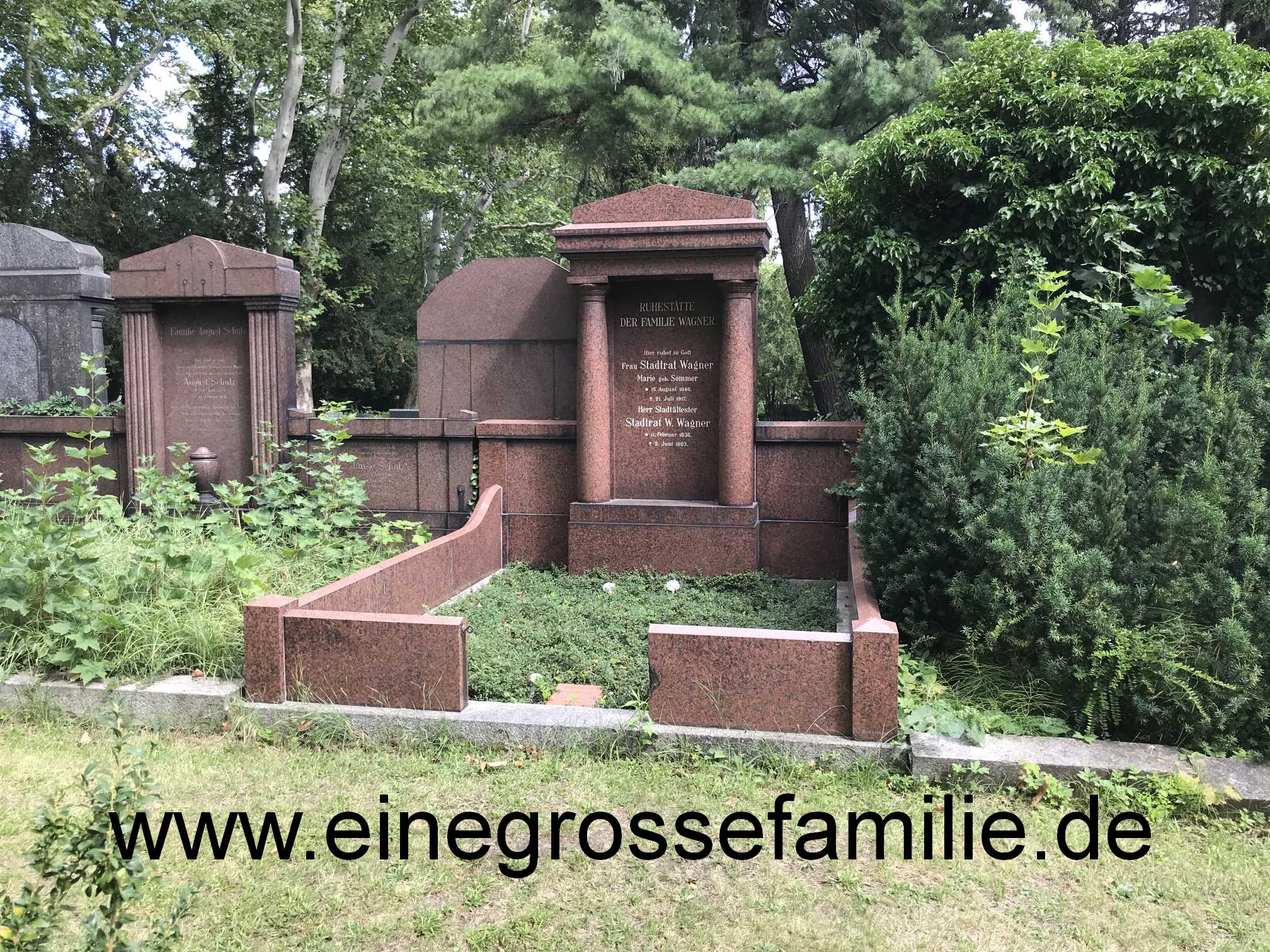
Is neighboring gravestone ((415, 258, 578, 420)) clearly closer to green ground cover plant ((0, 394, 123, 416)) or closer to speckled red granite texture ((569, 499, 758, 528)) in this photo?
speckled red granite texture ((569, 499, 758, 528))

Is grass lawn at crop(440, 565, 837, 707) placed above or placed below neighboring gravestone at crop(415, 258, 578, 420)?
below

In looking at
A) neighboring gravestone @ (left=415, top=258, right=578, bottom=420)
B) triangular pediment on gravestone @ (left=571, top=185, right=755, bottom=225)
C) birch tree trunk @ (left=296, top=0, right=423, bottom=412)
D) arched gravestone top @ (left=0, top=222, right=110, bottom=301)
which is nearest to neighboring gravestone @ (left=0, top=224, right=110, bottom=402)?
arched gravestone top @ (left=0, top=222, right=110, bottom=301)

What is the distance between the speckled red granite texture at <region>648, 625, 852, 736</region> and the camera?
3799 mm

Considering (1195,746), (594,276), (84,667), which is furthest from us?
(594,276)

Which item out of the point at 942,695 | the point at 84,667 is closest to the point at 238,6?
the point at 84,667

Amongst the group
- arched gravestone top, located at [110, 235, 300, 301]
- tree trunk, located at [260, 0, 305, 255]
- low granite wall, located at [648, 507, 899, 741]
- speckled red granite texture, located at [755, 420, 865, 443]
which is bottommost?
low granite wall, located at [648, 507, 899, 741]

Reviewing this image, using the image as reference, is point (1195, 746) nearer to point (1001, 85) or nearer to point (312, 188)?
point (1001, 85)

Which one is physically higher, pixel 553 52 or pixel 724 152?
pixel 553 52

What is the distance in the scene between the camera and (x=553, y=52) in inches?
533

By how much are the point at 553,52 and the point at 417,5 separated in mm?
3757

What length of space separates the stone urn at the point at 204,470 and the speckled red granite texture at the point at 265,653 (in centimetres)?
413

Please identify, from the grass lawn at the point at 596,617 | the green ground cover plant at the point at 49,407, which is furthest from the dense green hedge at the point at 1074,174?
the green ground cover plant at the point at 49,407

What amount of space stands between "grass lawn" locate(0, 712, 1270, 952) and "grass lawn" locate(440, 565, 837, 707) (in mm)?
941

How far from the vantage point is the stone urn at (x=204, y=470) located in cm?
801
